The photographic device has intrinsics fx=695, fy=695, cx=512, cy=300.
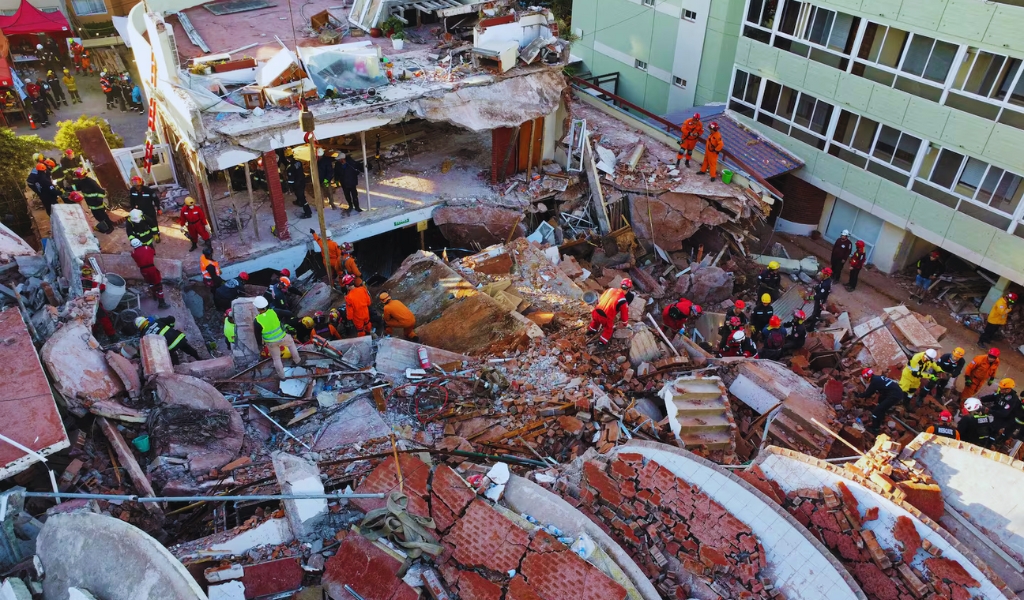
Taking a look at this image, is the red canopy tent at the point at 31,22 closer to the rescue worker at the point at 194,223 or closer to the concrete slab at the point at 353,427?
the rescue worker at the point at 194,223

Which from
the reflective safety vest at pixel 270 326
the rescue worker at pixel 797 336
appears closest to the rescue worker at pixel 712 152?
the rescue worker at pixel 797 336

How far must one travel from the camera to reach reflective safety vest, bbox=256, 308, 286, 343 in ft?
31.1

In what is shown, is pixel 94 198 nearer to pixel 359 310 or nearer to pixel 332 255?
pixel 332 255

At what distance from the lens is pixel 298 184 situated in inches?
551

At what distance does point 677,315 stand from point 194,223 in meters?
8.97

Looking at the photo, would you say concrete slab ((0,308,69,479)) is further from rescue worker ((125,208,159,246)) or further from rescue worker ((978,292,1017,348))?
rescue worker ((978,292,1017,348))

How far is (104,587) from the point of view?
5574 mm

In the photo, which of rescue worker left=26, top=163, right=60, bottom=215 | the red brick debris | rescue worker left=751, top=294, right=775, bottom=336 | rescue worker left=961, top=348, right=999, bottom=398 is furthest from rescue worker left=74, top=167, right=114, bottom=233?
rescue worker left=961, top=348, right=999, bottom=398

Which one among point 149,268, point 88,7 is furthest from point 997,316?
point 88,7

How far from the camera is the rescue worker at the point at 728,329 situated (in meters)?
11.9

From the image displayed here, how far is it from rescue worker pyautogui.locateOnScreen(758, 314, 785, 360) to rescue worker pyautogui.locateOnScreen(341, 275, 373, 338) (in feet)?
22.2

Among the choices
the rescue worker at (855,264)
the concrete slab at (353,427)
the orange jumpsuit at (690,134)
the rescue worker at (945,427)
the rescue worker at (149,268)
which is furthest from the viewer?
the orange jumpsuit at (690,134)

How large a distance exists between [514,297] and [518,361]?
84.7 inches

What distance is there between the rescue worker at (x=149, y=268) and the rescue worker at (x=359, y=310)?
3.27 meters
